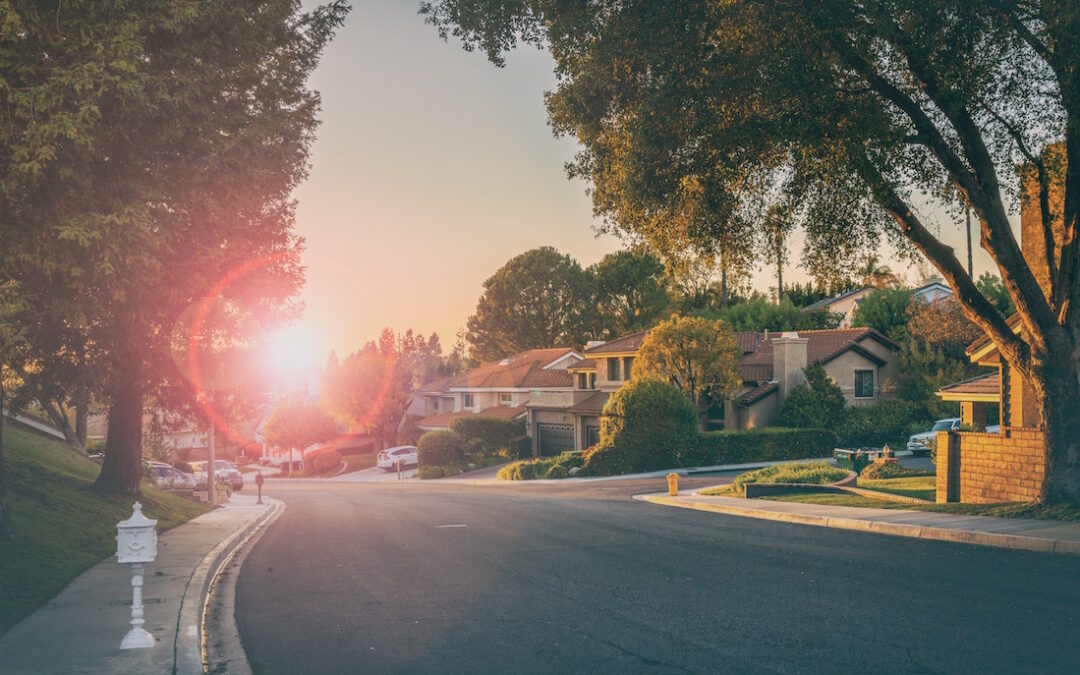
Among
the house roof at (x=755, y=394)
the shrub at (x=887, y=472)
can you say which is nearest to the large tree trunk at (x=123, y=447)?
the shrub at (x=887, y=472)

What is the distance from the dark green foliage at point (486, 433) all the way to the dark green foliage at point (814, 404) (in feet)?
65.4

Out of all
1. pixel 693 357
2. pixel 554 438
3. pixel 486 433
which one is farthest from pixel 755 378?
pixel 486 433

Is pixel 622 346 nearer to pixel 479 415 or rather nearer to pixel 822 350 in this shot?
pixel 822 350

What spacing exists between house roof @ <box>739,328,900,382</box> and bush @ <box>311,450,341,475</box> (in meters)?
38.3

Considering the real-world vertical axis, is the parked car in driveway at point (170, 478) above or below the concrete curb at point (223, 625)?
below

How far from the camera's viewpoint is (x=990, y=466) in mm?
20984

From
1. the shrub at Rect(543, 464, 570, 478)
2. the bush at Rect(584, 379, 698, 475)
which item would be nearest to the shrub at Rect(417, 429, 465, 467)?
the shrub at Rect(543, 464, 570, 478)

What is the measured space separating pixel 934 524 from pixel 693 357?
3000 cm

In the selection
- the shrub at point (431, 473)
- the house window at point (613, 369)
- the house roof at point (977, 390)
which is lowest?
the shrub at point (431, 473)

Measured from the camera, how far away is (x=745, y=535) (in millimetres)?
17953

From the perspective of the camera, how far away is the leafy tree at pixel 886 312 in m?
65.8

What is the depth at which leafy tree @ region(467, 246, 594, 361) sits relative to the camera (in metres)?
95.1

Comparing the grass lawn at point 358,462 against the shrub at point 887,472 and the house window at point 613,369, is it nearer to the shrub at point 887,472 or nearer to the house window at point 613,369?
the house window at point 613,369

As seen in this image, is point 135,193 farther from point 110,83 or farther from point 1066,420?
point 1066,420
